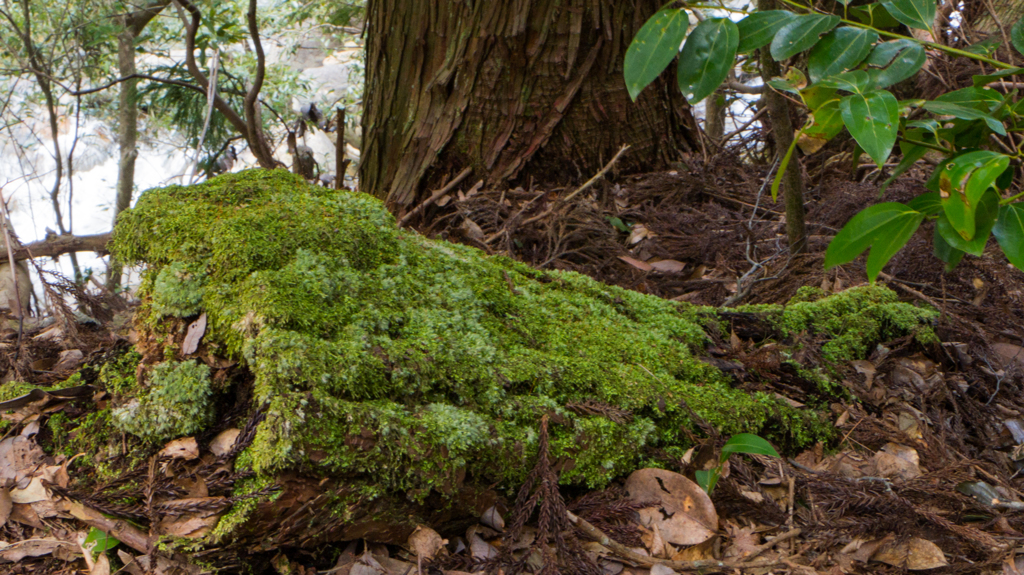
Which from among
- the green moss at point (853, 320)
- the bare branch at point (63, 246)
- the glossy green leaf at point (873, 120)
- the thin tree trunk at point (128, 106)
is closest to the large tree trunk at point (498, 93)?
the bare branch at point (63, 246)

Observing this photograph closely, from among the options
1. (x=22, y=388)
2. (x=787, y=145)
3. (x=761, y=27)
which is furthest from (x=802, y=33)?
(x=22, y=388)

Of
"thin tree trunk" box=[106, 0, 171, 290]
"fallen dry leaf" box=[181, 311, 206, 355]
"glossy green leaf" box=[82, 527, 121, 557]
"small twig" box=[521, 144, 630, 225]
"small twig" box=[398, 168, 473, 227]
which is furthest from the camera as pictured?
"thin tree trunk" box=[106, 0, 171, 290]

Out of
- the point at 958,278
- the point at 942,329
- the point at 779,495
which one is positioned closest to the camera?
the point at 779,495

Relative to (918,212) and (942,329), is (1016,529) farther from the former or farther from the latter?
(942,329)

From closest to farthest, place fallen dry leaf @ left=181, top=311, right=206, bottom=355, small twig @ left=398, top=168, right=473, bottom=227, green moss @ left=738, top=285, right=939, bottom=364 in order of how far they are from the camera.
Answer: fallen dry leaf @ left=181, top=311, right=206, bottom=355, green moss @ left=738, top=285, right=939, bottom=364, small twig @ left=398, top=168, right=473, bottom=227

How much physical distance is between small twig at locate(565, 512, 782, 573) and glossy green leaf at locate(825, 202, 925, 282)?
60cm

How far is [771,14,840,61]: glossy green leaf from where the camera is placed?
1293 mm

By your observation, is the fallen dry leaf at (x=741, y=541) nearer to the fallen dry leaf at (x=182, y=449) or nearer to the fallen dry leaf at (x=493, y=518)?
the fallen dry leaf at (x=493, y=518)

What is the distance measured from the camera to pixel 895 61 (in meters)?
1.30

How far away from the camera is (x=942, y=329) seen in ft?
6.99

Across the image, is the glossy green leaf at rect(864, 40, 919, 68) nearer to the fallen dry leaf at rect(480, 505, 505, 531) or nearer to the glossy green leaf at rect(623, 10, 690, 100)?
the glossy green leaf at rect(623, 10, 690, 100)

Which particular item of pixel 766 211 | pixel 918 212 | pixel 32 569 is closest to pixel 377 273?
pixel 32 569

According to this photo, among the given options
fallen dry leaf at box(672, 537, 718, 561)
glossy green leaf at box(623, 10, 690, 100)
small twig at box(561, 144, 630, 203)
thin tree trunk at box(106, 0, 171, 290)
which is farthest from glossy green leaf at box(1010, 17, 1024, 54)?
thin tree trunk at box(106, 0, 171, 290)

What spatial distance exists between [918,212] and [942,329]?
3.52 ft
